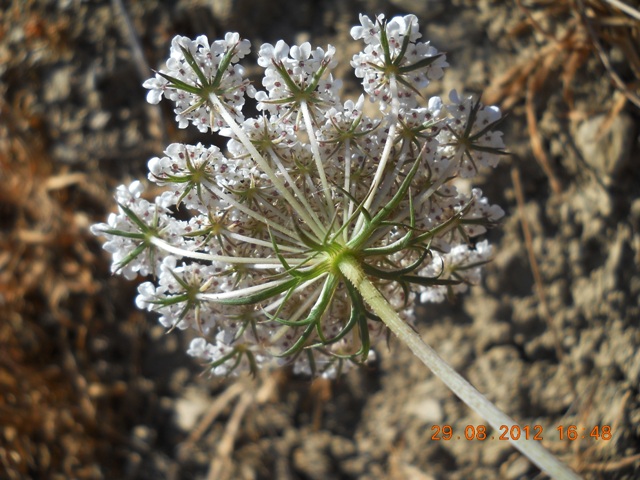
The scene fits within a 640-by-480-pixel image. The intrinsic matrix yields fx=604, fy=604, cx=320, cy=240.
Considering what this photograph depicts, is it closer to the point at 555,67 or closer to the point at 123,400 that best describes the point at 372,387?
the point at 123,400

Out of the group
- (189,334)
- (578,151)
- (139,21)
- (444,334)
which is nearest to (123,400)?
(189,334)
